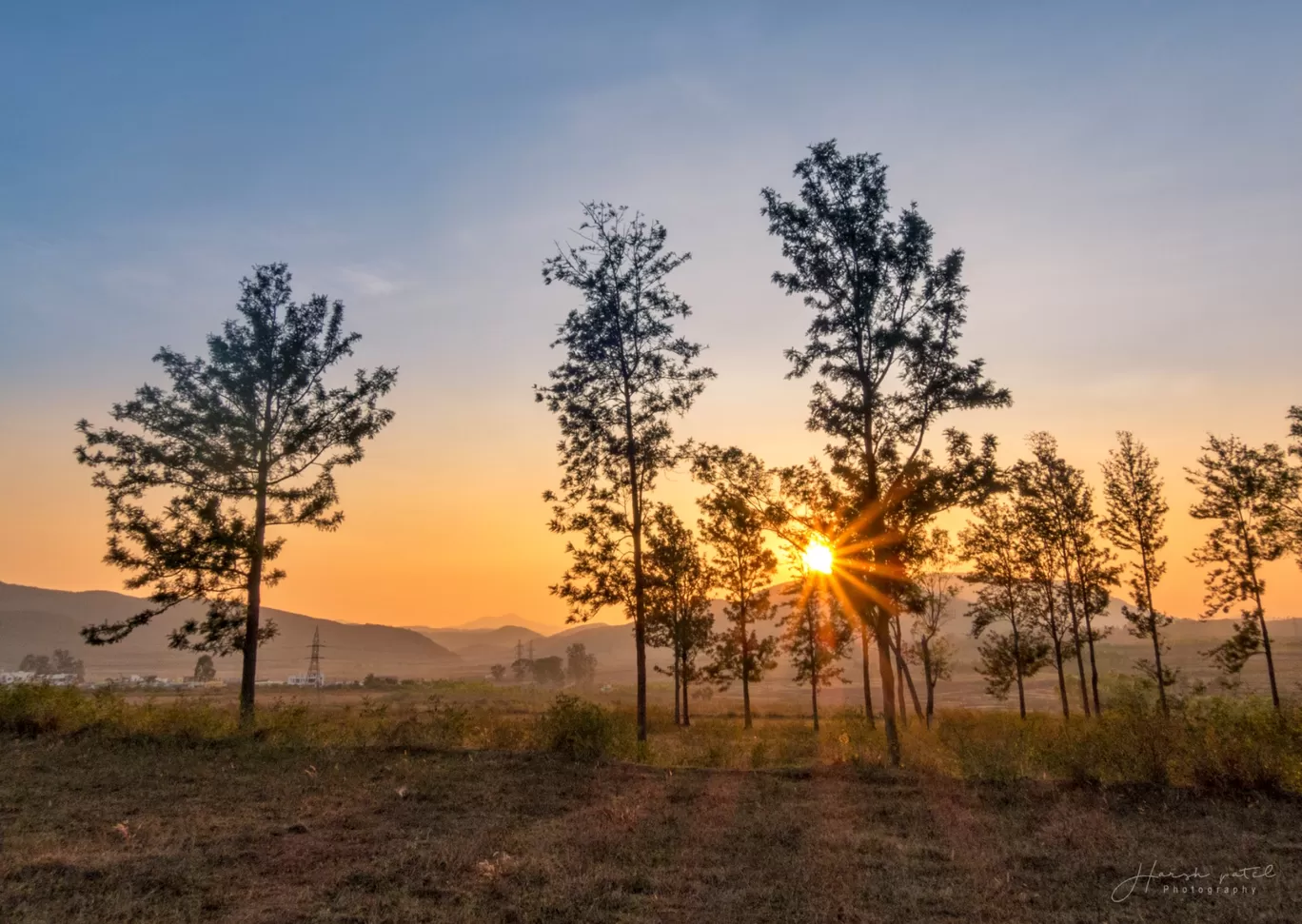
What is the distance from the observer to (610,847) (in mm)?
9750

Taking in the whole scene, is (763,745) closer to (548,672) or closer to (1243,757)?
(1243,757)

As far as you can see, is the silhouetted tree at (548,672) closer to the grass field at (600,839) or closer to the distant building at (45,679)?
the distant building at (45,679)

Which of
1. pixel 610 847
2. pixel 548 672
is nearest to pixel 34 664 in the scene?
pixel 548 672

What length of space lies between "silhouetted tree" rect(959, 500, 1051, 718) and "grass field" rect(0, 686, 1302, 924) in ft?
69.8

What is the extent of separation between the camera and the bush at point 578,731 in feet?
55.8

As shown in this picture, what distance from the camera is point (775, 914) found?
7.36 metres

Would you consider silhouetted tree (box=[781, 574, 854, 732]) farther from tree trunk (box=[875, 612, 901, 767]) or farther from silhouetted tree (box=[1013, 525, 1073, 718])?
tree trunk (box=[875, 612, 901, 767])

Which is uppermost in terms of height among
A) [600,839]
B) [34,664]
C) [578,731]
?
[578,731]

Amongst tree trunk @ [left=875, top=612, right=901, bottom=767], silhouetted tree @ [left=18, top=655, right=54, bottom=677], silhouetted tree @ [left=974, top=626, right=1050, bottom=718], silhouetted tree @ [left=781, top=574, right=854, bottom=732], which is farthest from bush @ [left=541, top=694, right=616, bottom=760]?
silhouetted tree @ [left=18, top=655, right=54, bottom=677]

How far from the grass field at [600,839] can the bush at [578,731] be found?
50 cm

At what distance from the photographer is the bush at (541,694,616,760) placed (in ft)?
55.8

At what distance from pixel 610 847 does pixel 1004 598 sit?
107 feet

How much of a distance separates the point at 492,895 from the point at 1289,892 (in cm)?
906

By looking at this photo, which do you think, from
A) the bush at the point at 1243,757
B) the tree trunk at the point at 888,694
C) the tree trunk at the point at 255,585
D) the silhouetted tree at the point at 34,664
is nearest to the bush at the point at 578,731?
the tree trunk at the point at 888,694
